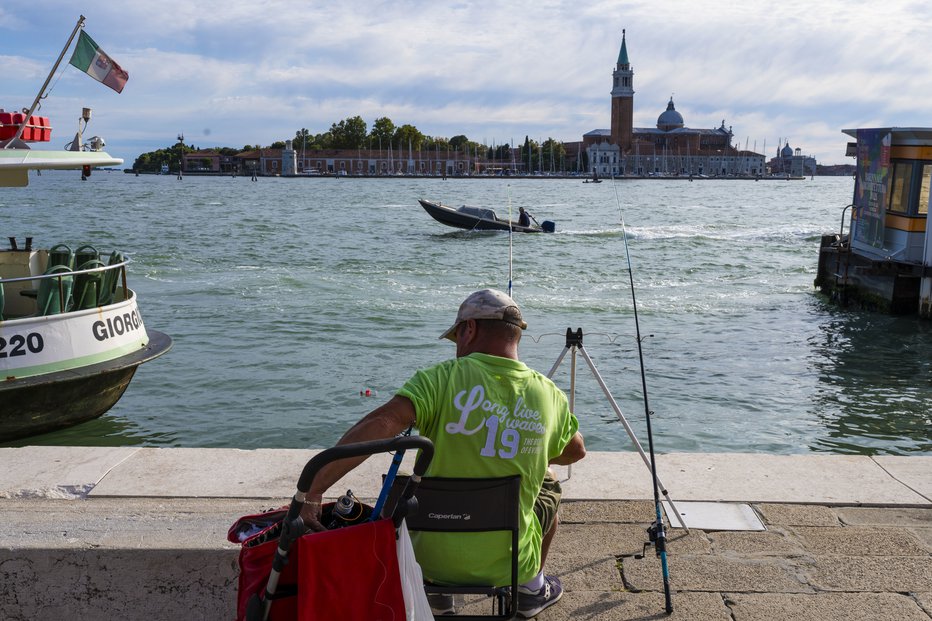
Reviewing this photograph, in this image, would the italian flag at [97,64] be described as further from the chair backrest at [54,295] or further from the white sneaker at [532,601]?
the white sneaker at [532,601]

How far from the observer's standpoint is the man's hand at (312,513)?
9.19ft

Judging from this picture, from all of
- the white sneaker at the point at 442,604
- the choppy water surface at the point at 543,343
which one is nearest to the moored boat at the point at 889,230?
the choppy water surface at the point at 543,343

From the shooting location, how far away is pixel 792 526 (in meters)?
4.64

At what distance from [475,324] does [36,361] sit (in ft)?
24.3

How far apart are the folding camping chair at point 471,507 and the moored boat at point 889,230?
1868 centimetres

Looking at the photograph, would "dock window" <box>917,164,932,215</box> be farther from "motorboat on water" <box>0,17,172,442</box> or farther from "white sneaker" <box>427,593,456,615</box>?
"white sneaker" <box>427,593,456,615</box>

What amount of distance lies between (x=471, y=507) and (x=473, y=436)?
0.76 ft

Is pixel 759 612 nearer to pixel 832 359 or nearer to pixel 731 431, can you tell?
pixel 731 431

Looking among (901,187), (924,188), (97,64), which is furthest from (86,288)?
(901,187)

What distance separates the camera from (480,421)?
320cm

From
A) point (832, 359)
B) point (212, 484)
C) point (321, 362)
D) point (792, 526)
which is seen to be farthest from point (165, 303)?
point (792, 526)

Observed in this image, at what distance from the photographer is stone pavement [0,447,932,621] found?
3719mm

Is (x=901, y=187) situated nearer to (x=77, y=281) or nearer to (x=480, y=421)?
(x=77, y=281)

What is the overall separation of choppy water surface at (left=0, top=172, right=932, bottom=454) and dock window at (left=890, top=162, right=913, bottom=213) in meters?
2.49
